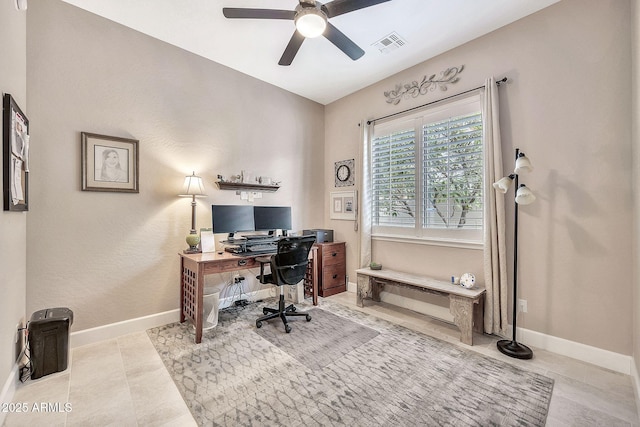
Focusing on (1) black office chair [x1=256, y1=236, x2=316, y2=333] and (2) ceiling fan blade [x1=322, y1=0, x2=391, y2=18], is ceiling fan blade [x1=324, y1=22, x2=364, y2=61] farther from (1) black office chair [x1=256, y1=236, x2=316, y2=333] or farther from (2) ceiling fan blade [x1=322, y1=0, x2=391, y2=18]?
(1) black office chair [x1=256, y1=236, x2=316, y2=333]

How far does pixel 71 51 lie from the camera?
2373 millimetres

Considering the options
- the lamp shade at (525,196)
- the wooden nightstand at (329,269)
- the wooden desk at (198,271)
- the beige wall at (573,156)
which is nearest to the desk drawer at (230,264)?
the wooden desk at (198,271)

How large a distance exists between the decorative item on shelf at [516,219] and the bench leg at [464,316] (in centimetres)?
25

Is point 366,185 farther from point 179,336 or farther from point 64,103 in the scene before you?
point 64,103

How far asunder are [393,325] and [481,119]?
2.37m

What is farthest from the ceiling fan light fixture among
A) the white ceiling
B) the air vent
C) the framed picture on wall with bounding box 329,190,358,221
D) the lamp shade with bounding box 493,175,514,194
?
the framed picture on wall with bounding box 329,190,358,221

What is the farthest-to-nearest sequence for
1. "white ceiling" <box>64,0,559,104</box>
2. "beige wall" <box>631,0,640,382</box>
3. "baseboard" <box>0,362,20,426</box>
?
1. "white ceiling" <box>64,0,559,104</box>
2. "beige wall" <box>631,0,640,382</box>
3. "baseboard" <box>0,362,20,426</box>

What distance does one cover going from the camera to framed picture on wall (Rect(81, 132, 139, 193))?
96.3 inches

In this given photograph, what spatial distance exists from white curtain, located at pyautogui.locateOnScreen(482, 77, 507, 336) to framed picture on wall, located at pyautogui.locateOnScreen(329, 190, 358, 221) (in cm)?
179

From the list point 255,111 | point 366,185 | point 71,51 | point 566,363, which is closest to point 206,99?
point 255,111

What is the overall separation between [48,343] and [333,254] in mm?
2997

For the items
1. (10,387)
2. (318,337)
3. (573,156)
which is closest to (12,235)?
(10,387)

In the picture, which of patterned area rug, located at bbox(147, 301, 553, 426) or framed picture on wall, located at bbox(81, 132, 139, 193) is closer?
patterned area rug, located at bbox(147, 301, 553, 426)

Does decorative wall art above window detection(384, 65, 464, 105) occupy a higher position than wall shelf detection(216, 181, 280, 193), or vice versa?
decorative wall art above window detection(384, 65, 464, 105)
